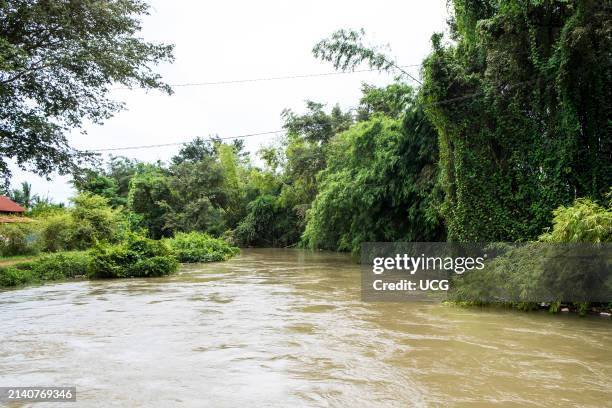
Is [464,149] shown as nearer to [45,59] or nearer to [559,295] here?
[559,295]

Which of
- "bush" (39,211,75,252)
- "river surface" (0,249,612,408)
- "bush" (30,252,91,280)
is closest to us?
"river surface" (0,249,612,408)

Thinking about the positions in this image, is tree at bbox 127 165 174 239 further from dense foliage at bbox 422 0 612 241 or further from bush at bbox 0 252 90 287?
dense foliage at bbox 422 0 612 241

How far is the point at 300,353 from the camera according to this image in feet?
20.0

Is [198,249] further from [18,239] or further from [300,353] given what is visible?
[300,353]

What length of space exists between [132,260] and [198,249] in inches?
249

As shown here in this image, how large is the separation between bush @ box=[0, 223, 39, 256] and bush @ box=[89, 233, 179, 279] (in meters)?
5.75

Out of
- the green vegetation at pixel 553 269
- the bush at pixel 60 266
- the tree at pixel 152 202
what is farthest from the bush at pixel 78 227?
the green vegetation at pixel 553 269

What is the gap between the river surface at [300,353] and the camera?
4.54 m

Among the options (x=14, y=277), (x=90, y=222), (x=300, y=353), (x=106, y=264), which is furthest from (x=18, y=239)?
(x=300, y=353)

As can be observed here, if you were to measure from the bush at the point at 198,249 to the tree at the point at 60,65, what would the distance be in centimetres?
763

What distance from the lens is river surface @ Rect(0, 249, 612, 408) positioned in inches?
179

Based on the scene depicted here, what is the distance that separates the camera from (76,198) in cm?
2050

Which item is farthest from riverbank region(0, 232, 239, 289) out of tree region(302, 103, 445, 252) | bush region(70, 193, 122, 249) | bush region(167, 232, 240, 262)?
tree region(302, 103, 445, 252)

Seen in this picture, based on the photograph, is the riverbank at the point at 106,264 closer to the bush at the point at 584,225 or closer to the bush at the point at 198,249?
the bush at the point at 198,249
